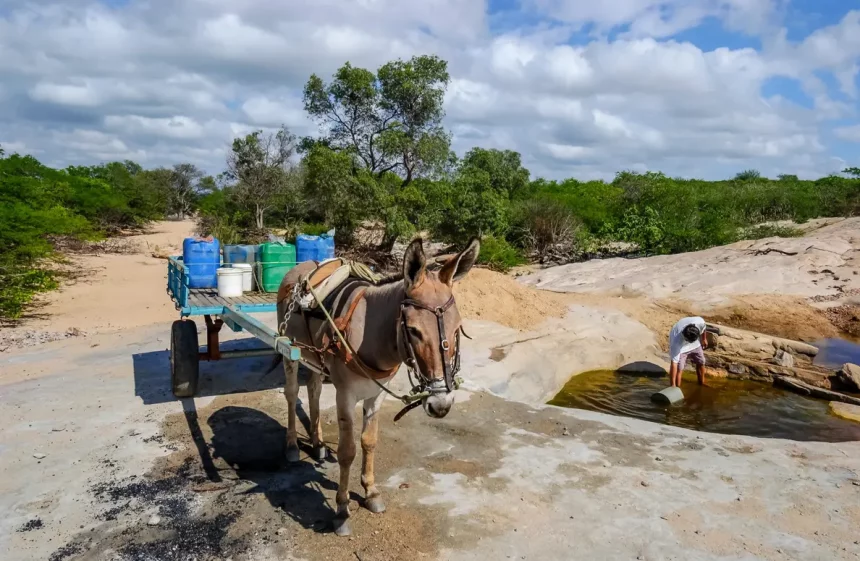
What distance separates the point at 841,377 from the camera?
9.89 metres

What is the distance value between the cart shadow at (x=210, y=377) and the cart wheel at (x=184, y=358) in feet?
1.24

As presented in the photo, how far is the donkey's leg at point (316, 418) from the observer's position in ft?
18.6

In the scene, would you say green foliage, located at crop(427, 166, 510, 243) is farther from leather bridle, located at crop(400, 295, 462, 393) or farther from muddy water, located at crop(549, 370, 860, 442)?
leather bridle, located at crop(400, 295, 462, 393)

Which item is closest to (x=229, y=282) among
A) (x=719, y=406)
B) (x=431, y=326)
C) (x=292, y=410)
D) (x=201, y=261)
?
(x=201, y=261)

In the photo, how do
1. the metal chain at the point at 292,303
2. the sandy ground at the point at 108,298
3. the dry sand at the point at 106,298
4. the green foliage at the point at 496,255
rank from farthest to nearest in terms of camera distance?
the green foliage at the point at 496,255
the sandy ground at the point at 108,298
the dry sand at the point at 106,298
the metal chain at the point at 292,303

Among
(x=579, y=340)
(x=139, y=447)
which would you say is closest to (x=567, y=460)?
(x=139, y=447)

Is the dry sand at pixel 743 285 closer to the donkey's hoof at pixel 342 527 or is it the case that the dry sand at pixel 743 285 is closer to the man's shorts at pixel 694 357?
the man's shorts at pixel 694 357

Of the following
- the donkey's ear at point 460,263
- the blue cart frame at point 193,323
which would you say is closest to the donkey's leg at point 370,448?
the donkey's ear at point 460,263

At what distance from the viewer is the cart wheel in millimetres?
6762

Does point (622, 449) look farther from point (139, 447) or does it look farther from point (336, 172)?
point (336, 172)

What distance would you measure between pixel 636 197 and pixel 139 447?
2652cm

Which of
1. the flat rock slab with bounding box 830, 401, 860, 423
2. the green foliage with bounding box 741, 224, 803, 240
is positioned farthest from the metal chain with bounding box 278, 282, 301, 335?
the green foliage with bounding box 741, 224, 803, 240

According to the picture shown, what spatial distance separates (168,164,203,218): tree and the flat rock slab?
199ft

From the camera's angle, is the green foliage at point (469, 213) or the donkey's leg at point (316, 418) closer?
the donkey's leg at point (316, 418)
